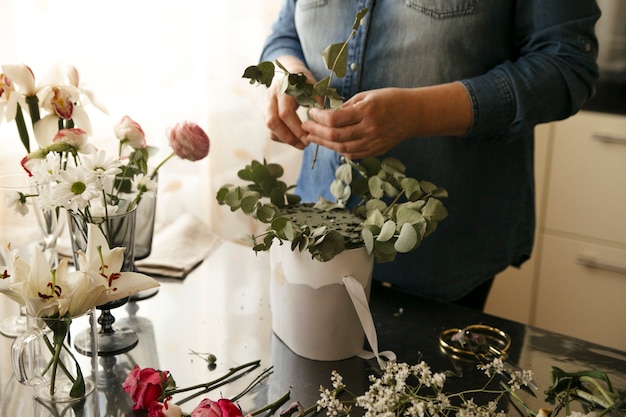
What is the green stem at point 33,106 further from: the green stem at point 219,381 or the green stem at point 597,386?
the green stem at point 597,386

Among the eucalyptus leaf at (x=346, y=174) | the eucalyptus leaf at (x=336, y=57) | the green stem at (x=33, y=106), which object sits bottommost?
the eucalyptus leaf at (x=346, y=174)

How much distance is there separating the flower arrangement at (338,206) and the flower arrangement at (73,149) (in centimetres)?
11

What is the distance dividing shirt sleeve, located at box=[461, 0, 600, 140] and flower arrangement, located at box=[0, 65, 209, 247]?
0.41m

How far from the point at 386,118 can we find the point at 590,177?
124cm

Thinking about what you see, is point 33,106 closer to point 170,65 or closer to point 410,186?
point 410,186

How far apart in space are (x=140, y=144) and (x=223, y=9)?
2.76 feet

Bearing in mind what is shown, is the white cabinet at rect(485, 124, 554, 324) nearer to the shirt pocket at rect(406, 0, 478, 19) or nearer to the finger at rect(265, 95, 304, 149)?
the shirt pocket at rect(406, 0, 478, 19)

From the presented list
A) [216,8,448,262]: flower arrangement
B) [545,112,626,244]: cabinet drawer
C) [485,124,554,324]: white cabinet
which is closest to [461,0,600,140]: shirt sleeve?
[216,8,448,262]: flower arrangement

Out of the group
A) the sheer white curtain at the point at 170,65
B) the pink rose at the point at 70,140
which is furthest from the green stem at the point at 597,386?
the sheer white curtain at the point at 170,65

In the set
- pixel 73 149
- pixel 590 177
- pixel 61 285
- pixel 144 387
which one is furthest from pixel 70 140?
pixel 590 177

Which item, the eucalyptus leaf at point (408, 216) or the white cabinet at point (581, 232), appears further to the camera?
the white cabinet at point (581, 232)

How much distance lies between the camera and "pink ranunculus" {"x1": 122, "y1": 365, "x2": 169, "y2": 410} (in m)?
0.85

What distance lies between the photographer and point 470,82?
1125mm

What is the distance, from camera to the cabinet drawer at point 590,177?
205 centimetres
